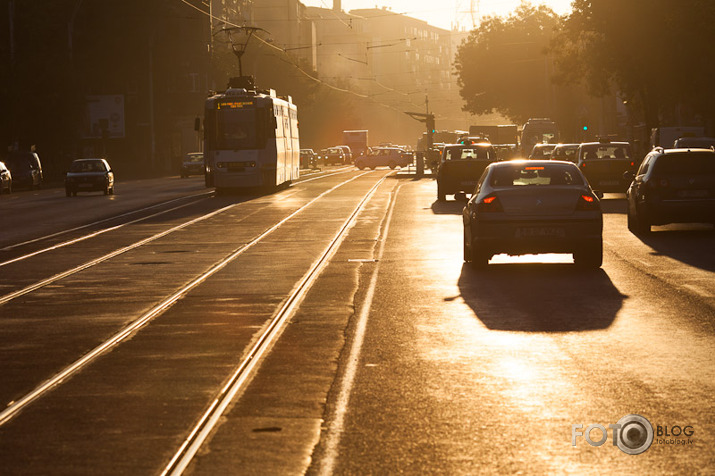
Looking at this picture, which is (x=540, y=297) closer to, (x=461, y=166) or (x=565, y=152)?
(x=461, y=166)

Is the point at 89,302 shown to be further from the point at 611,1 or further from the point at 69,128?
the point at 69,128

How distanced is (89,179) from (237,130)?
806cm

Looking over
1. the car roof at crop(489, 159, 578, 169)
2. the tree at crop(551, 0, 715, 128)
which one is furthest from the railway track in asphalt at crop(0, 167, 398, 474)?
the tree at crop(551, 0, 715, 128)

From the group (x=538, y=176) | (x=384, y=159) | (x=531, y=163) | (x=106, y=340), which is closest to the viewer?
(x=106, y=340)

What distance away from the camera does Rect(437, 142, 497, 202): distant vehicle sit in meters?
37.3

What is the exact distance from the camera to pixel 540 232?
54.3 ft

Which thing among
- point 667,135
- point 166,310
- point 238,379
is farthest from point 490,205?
point 667,135

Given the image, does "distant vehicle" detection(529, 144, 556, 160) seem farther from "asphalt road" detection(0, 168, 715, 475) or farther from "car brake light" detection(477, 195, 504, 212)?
"car brake light" detection(477, 195, 504, 212)

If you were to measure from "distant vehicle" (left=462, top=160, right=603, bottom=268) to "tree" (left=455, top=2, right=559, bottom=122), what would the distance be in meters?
92.1

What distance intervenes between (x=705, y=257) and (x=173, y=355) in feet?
34.4

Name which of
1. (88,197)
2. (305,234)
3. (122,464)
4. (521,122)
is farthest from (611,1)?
(521,122)

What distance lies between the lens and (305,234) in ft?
81.3

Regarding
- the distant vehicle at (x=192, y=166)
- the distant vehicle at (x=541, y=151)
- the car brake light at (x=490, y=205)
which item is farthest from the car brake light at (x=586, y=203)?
Result: the distant vehicle at (x=192, y=166)

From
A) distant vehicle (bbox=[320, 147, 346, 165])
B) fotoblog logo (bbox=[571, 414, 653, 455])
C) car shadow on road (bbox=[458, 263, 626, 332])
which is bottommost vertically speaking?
distant vehicle (bbox=[320, 147, 346, 165])
